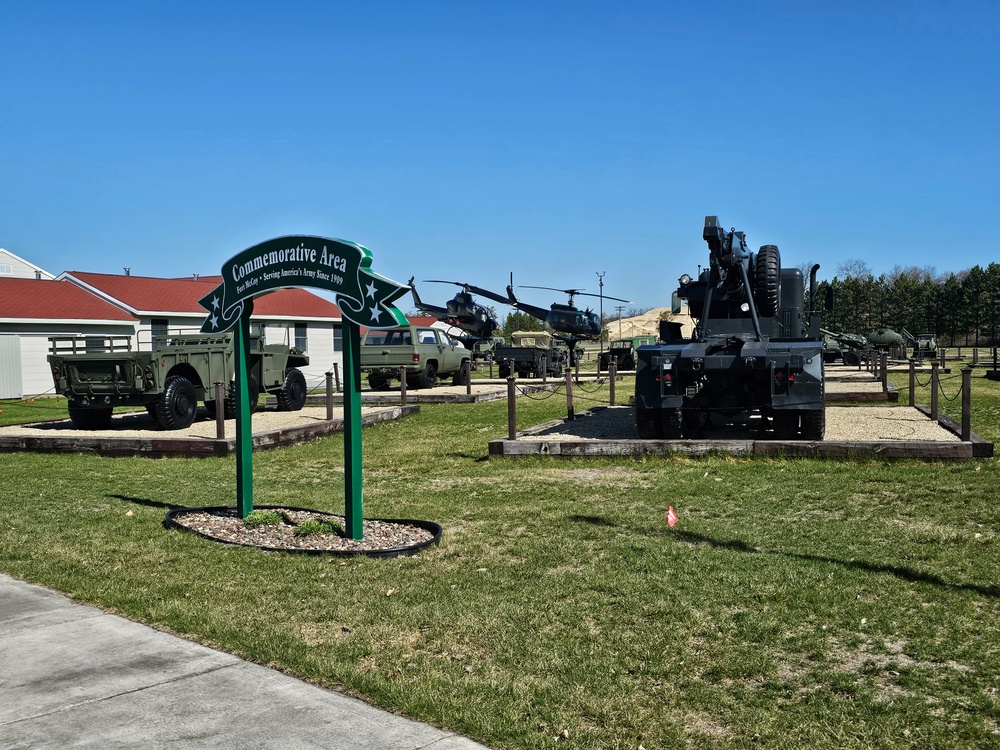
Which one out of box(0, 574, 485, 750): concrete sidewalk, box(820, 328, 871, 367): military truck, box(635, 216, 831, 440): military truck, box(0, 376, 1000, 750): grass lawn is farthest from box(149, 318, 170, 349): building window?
box(0, 574, 485, 750): concrete sidewalk

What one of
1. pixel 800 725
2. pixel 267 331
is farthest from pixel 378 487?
pixel 267 331

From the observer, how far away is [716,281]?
13.8 m

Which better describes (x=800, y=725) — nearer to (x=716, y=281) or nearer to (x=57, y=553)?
(x=57, y=553)

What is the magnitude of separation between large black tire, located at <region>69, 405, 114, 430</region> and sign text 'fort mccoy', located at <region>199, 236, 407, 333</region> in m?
9.09

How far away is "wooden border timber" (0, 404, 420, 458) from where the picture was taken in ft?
45.0

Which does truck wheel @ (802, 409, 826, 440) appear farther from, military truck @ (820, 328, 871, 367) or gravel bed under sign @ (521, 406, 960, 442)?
military truck @ (820, 328, 871, 367)

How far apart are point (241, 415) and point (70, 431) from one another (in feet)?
30.5

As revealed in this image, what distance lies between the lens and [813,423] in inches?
477

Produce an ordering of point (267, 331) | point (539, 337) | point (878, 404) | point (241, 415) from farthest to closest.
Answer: point (539, 337) → point (267, 331) → point (878, 404) → point (241, 415)

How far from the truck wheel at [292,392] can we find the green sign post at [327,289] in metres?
11.5

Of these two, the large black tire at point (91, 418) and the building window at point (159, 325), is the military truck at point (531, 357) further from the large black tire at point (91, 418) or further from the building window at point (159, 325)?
the large black tire at point (91, 418)

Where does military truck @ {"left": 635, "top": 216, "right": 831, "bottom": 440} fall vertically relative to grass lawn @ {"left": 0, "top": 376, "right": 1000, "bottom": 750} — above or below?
above

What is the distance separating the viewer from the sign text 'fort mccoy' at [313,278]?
7.18 m

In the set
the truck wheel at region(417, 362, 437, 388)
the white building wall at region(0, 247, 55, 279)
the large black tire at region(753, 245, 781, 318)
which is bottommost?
the truck wheel at region(417, 362, 437, 388)
